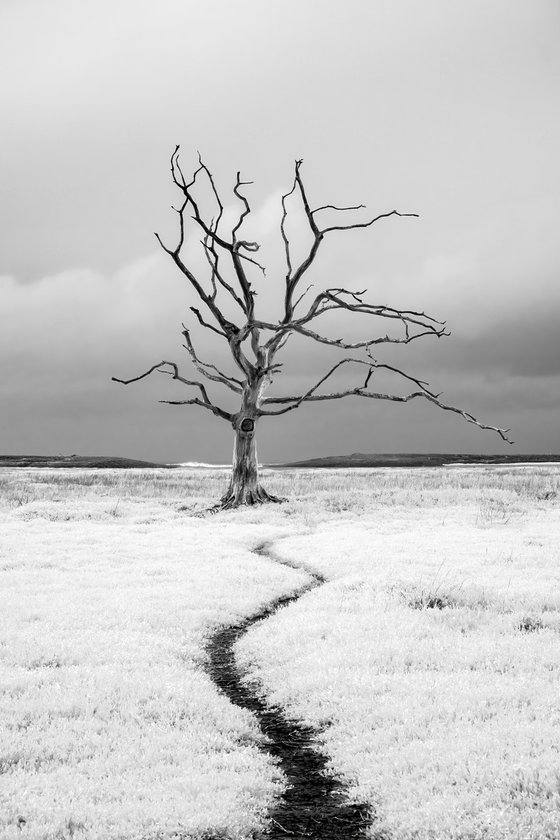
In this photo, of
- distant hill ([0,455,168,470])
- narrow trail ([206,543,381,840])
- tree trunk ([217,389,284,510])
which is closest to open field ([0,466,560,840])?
narrow trail ([206,543,381,840])

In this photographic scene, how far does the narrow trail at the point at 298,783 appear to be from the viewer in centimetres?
735

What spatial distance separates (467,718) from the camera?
31.7 ft

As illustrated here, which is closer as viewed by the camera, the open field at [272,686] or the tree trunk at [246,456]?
the open field at [272,686]

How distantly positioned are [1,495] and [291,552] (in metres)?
27.5

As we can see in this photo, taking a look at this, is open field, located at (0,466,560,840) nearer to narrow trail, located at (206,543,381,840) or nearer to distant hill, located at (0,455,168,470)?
narrow trail, located at (206,543,381,840)

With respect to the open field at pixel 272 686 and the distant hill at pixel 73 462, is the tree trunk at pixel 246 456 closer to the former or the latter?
the open field at pixel 272 686

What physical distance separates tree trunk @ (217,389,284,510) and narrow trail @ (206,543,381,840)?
30.6 metres

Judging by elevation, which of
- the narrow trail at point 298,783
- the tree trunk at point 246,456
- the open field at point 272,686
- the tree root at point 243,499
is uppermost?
the tree trunk at point 246,456

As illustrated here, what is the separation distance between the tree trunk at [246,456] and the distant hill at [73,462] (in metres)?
68.0

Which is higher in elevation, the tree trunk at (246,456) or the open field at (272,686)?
the tree trunk at (246,456)

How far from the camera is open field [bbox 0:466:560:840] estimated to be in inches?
290

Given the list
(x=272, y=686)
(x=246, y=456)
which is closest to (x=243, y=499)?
(x=246, y=456)

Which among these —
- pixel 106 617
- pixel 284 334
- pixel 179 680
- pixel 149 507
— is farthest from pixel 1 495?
pixel 179 680

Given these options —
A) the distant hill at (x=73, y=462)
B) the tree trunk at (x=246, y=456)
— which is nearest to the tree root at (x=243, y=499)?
the tree trunk at (x=246, y=456)
